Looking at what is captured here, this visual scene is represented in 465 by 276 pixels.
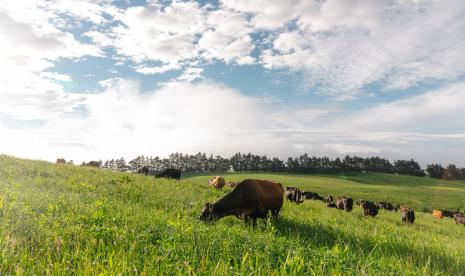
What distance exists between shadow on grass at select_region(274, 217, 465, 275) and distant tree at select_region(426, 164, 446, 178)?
16432 centimetres

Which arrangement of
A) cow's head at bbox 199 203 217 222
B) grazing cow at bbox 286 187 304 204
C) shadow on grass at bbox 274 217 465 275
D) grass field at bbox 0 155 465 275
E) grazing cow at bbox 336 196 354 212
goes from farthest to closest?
grazing cow at bbox 286 187 304 204 < grazing cow at bbox 336 196 354 212 < cow's head at bbox 199 203 217 222 < shadow on grass at bbox 274 217 465 275 < grass field at bbox 0 155 465 275

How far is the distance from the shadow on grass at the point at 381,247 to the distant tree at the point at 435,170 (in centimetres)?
16432

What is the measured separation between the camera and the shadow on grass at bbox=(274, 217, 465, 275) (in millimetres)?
7605

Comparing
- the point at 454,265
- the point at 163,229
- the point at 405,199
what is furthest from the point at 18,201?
the point at 405,199

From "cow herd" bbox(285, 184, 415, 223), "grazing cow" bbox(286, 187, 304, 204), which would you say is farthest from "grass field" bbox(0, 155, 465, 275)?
"grazing cow" bbox(286, 187, 304, 204)

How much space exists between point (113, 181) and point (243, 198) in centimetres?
1064

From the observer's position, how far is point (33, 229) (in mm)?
6809

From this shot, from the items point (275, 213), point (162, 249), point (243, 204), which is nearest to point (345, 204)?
point (275, 213)

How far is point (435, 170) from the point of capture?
153 m

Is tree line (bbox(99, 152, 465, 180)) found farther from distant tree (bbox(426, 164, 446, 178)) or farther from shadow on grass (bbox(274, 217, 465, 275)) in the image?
shadow on grass (bbox(274, 217, 465, 275))

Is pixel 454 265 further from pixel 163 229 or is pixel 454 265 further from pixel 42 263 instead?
pixel 42 263

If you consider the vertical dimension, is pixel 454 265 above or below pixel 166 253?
below

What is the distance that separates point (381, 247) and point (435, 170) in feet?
561

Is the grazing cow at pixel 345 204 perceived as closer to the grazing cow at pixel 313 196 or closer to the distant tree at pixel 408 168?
the grazing cow at pixel 313 196
